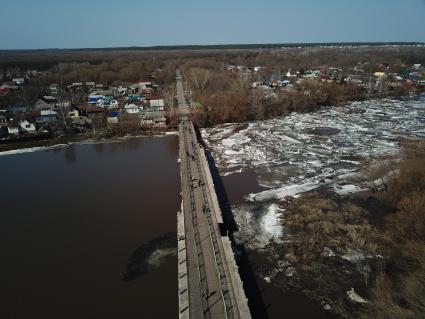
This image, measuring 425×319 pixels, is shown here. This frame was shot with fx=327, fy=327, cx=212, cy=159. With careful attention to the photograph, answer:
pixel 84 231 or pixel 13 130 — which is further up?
pixel 13 130

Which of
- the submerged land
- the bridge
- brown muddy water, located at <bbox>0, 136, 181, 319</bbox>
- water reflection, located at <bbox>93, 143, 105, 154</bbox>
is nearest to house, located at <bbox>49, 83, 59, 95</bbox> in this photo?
the submerged land

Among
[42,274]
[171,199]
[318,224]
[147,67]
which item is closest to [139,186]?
[171,199]

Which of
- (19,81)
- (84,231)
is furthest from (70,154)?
(19,81)

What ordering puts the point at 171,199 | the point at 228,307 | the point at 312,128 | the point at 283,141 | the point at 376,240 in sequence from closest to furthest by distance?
the point at 228,307
the point at 376,240
the point at 171,199
the point at 283,141
the point at 312,128

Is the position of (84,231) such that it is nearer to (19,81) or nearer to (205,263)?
(205,263)

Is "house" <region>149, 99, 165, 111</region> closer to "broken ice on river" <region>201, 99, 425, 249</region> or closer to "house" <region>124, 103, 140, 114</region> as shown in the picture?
"house" <region>124, 103, 140, 114</region>

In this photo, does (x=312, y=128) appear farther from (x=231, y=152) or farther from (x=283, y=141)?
(x=231, y=152)
